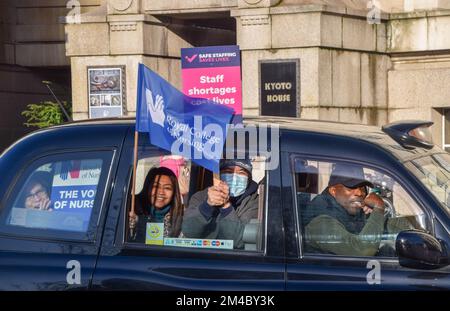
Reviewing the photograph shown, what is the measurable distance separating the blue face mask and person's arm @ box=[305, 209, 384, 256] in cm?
47

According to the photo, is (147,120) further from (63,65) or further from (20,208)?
(63,65)

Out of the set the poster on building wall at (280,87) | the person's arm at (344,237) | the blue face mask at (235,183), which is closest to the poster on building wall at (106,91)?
the poster on building wall at (280,87)

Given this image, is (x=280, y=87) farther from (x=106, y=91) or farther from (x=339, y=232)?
(x=339, y=232)

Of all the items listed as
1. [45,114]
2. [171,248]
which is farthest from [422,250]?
[45,114]

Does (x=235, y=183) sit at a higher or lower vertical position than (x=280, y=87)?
lower

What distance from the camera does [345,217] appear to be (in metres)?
4.71

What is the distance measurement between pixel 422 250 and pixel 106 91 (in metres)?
10.7

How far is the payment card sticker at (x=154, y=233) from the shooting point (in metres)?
4.82

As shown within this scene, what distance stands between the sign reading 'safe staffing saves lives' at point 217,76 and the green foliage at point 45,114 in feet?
21.6

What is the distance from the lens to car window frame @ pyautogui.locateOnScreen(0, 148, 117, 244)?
4.86 m

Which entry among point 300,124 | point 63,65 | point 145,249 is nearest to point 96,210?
point 145,249

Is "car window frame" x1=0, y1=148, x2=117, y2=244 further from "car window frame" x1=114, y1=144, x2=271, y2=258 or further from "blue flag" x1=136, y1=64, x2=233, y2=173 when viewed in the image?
"blue flag" x1=136, y1=64, x2=233, y2=173

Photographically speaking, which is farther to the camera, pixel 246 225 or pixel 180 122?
pixel 180 122
